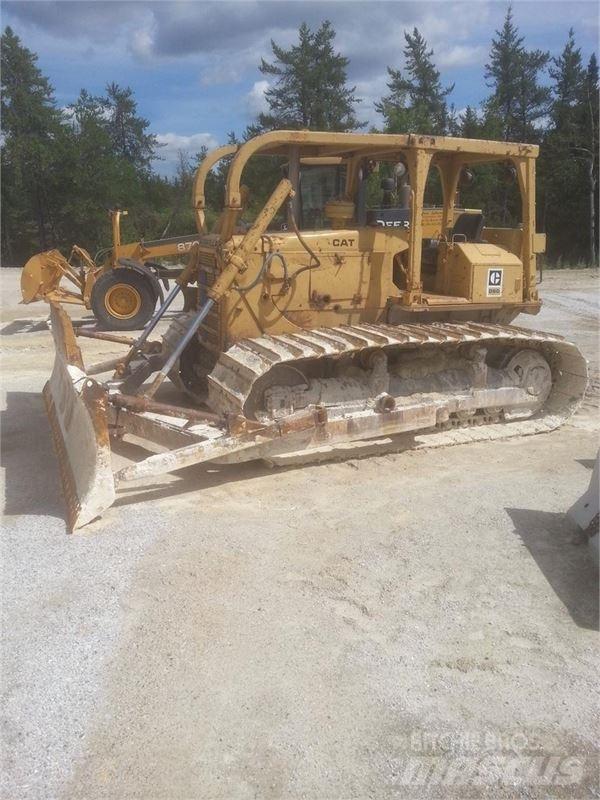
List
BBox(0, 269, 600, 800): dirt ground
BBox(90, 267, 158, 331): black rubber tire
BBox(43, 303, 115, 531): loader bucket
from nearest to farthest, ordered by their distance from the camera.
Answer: BBox(0, 269, 600, 800): dirt ground → BBox(43, 303, 115, 531): loader bucket → BBox(90, 267, 158, 331): black rubber tire

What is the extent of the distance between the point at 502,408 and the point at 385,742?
4.29 metres

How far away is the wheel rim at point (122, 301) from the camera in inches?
472

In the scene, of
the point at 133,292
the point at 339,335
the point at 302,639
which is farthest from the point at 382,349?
the point at 133,292

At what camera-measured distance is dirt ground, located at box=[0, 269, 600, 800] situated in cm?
264

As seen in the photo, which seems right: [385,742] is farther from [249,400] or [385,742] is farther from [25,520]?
[249,400]

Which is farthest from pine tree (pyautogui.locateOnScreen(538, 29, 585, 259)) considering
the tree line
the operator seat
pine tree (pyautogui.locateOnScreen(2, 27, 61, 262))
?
the operator seat

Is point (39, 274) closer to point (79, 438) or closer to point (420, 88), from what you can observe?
point (79, 438)

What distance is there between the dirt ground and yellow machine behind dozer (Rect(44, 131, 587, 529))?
46cm

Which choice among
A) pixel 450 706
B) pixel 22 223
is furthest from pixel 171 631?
pixel 22 223

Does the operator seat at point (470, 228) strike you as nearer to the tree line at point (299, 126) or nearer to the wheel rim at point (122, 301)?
the wheel rim at point (122, 301)

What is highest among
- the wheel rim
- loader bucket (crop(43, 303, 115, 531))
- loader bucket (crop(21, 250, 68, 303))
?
loader bucket (crop(21, 250, 68, 303))

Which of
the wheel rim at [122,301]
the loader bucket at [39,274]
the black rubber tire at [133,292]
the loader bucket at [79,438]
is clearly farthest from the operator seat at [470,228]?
the loader bucket at [39,274]

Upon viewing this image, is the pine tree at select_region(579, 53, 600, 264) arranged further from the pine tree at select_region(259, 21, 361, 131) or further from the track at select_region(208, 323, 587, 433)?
the track at select_region(208, 323, 587, 433)

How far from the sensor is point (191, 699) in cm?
294
